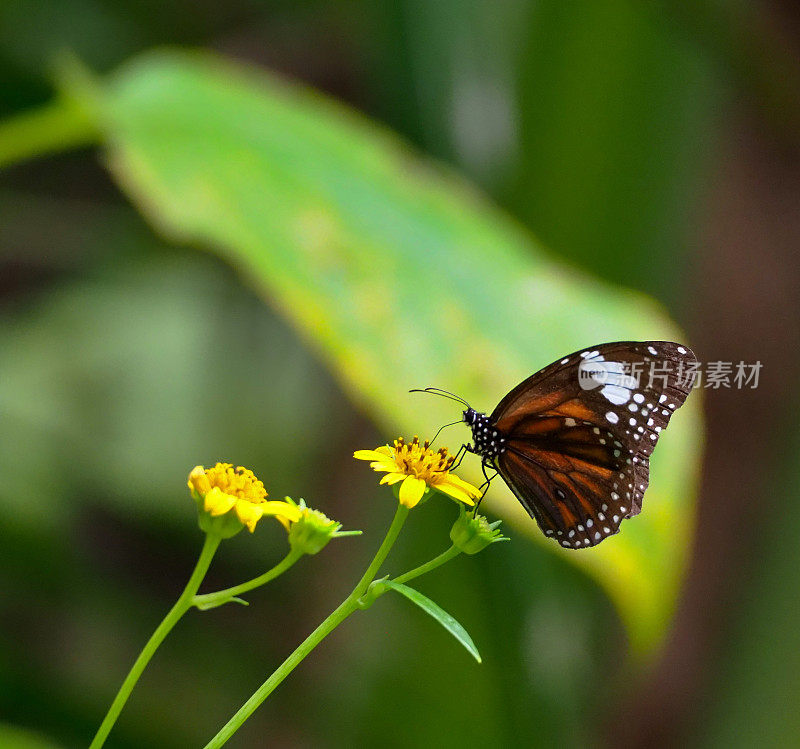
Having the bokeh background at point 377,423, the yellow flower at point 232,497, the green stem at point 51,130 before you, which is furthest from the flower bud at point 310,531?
the green stem at point 51,130

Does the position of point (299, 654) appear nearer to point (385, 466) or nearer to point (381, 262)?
point (385, 466)

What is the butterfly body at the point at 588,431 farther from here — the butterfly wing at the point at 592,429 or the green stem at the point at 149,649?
the green stem at the point at 149,649

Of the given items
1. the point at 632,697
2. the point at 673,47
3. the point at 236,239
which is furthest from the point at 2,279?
the point at 632,697

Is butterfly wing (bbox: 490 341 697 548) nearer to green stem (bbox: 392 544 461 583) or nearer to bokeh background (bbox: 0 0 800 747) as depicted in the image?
green stem (bbox: 392 544 461 583)

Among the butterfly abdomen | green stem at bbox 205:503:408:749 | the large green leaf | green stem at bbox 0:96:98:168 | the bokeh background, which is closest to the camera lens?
green stem at bbox 205:503:408:749

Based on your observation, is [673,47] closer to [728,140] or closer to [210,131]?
[728,140]

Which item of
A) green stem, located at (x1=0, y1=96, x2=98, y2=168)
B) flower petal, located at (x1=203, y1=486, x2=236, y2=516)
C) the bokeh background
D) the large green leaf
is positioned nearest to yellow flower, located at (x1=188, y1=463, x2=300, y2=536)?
flower petal, located at (x1=203, y1=486, x2=236, y2=516)

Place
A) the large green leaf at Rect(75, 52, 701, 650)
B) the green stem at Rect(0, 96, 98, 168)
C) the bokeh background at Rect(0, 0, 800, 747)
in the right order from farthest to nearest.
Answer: the bokeh background at Rect(0, 0, 800, 747), the green stem at Rect(0, 96, 98, 168), the large green leaf at Rect(75, 52, 701, 650)
